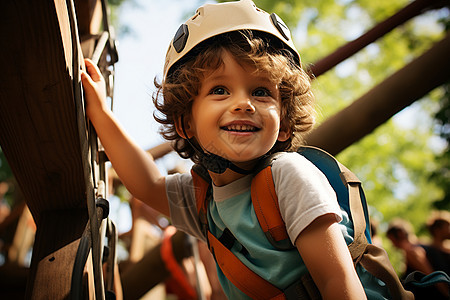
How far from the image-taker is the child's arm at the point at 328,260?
148 cm

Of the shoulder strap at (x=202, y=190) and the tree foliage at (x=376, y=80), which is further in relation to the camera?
the tree foliage at (x=376, y=80)

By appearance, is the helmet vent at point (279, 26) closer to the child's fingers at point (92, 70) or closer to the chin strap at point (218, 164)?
the chin strap at point (218, 164)

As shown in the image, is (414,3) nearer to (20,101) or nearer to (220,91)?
(220,91)

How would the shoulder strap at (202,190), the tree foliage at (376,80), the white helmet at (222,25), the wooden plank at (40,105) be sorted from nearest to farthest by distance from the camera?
the wooden plank at (40,105), the white helmet at (222,25), the shoulder strap at (202,190), the tree foliage at (376,80)

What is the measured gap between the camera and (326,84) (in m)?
13.0

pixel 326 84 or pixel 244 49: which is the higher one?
pixel 244 49

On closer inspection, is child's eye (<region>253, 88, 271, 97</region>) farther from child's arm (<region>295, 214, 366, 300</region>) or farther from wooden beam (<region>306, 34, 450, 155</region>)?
wooden beam (<region>306, 34, 450, 155</region>)

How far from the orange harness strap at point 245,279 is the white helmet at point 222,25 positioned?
0.84m

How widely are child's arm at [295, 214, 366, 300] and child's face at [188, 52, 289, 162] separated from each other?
1.27ft

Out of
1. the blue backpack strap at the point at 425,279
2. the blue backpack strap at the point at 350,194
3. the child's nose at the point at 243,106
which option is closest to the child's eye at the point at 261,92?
the child's nose at the point at 243,106

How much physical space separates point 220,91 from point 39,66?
0.68 metres

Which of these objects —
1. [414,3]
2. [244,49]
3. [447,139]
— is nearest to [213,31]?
[244,49]

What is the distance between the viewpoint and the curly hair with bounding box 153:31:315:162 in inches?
71.4

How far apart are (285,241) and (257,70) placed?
0.65 m
